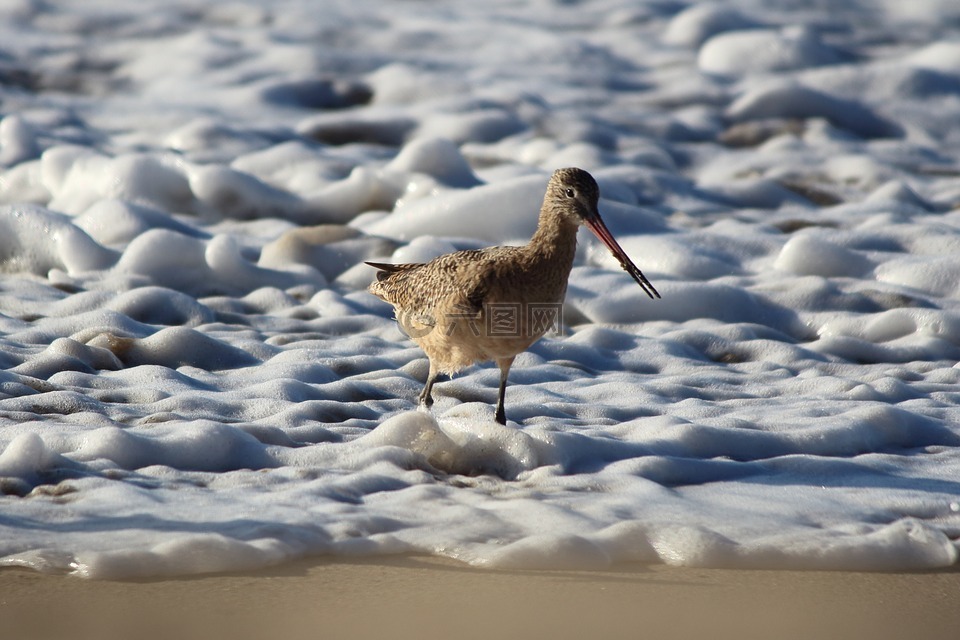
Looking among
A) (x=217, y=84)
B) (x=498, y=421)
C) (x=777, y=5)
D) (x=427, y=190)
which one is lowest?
(x=498, y=421)

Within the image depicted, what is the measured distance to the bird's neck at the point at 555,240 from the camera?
4.45 m

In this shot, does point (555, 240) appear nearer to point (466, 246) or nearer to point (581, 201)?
point (581, 201)

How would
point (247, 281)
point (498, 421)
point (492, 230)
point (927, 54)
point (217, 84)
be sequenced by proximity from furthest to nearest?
point (927, 54) → point (217, 84) → point (492, 230) → point (247, 281) → point (498, 421)

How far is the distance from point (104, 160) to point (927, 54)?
7835 millimetres

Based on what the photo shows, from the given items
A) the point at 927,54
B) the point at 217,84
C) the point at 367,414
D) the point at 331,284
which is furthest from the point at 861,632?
the point at 927,54

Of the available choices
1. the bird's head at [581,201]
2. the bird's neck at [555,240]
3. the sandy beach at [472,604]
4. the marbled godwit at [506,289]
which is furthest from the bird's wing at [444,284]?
the sandy beach at [472,604]

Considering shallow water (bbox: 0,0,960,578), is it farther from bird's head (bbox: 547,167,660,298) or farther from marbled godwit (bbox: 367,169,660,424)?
bird's head (bbox: 547,167,660,298)

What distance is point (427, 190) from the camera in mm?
7504

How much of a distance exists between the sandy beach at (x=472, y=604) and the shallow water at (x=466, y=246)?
3.7 inches

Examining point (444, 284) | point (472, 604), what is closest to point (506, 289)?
point (444, 284)

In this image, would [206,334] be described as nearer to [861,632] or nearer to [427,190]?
[427,190]

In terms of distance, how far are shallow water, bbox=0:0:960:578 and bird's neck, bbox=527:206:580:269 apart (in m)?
0.67

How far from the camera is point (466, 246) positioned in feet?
22.1

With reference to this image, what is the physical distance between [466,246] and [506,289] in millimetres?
2434
